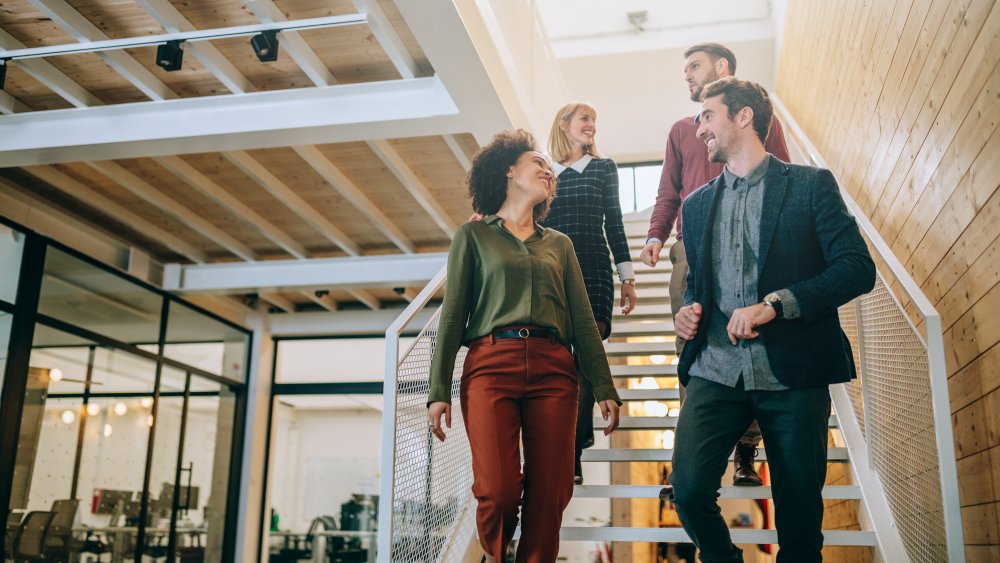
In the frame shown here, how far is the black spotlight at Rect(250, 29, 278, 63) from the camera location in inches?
172

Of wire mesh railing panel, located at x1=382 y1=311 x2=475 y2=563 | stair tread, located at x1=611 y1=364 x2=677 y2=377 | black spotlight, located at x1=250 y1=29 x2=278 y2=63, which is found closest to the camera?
wire mesh railing panel, located at x1=382 y1=311 x2=475 y2=563

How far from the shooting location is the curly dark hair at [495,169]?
272cm

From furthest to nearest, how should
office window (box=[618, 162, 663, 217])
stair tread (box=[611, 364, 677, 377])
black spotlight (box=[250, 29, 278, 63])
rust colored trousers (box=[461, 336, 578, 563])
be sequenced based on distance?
office window (box=[618, 162, 663, 217]), stair tread (box=[611, 364, 677, 377]), black spotlight (box=[250, 29, 278, 63]), rust colored trousers (box=[461, 336, 578, 563])

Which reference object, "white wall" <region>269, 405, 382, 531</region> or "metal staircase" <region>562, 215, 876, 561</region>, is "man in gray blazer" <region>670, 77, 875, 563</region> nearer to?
"metal staircase" <region>562, 215, 876, 561</region>

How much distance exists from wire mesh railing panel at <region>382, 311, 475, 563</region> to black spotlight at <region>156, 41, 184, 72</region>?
2.18 m

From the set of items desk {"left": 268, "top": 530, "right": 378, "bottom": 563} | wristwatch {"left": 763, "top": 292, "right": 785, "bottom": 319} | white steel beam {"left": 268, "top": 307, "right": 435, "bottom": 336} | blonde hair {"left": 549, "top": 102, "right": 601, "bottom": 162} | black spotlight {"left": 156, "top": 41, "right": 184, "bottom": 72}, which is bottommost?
desk {"left": 268, "top": 530, "right": 378, "bottom": 563}

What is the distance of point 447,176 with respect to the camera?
6.71 metres

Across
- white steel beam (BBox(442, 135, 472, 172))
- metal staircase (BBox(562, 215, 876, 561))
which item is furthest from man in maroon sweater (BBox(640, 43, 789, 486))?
white steel beam (BBox(442, 135, 472, 172))

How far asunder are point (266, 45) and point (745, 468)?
3.05 meters

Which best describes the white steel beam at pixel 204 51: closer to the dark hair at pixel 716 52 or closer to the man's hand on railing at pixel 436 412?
the dark hair at pixel 716 52

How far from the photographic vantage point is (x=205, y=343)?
29.6 feet

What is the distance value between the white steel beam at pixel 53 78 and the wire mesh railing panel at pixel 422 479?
2983 mm

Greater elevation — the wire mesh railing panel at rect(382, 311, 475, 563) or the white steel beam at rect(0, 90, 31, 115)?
the white steel beam at rect(0, 90, 31, 115)

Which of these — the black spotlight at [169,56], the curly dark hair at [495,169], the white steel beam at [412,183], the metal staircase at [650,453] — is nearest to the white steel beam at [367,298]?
the white steel beam at [412,183]
